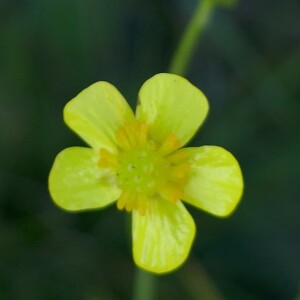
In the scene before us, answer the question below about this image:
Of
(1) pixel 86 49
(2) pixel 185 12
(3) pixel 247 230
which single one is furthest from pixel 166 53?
(3) pixel 247 230

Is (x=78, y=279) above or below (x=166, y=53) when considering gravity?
below

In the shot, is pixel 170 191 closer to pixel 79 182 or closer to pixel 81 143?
pixel 79 182

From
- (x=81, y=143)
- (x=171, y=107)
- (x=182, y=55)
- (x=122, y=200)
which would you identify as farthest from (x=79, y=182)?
(x=81, y=143)

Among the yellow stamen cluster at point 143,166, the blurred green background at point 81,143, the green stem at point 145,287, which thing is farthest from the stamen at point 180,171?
the blurred green background at point 81,143

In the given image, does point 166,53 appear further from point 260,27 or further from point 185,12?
point 260,27

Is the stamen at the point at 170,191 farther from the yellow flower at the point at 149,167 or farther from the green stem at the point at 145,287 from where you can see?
the green stem at the point at 145,287

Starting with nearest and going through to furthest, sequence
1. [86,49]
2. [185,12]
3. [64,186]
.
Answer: [64,186]
[86,49]
[185,12]

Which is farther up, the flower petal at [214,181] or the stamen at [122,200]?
the flower petal at [214,181]
